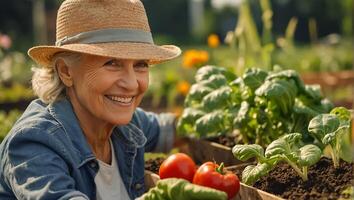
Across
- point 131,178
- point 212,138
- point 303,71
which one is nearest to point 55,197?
point 131,178

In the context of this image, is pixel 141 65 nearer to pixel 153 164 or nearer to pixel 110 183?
pixel 110 183

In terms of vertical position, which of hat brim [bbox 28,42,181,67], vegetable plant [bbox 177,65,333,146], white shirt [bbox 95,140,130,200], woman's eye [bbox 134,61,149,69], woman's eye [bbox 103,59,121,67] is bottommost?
white shirt [bbox 95,140,130,200]

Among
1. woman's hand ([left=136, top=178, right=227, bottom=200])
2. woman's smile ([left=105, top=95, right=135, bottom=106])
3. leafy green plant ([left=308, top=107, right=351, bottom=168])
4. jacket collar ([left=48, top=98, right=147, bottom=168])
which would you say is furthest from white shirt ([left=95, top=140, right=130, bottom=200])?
leafy green plant ([left=308, top=107, right=351, bottom=168])

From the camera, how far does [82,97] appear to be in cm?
248

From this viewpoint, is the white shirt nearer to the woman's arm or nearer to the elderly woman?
the elderly woman

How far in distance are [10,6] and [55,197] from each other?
2406 centimetres

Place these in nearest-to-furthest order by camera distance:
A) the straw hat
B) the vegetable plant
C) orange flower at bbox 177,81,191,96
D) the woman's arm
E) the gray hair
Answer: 1. the woman's arm
2. the straw hat
3. the gray hair
4. the vegetable plant
5. orange flower at bbox 177,81,191,96

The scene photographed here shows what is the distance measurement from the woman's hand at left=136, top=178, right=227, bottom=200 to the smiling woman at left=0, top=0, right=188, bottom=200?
0.34 metres

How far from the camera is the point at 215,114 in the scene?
317 cm

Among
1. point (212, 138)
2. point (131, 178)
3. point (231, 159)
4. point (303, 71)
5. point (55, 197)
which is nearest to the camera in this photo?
point (55, 197)

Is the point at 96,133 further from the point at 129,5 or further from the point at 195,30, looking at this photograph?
the point at 195,30

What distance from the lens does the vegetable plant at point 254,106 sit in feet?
9.56

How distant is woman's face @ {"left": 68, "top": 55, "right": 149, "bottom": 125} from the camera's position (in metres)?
2.40

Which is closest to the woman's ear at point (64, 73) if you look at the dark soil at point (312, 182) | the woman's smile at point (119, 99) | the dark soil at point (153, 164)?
the woman's smile at point (119, 99)
